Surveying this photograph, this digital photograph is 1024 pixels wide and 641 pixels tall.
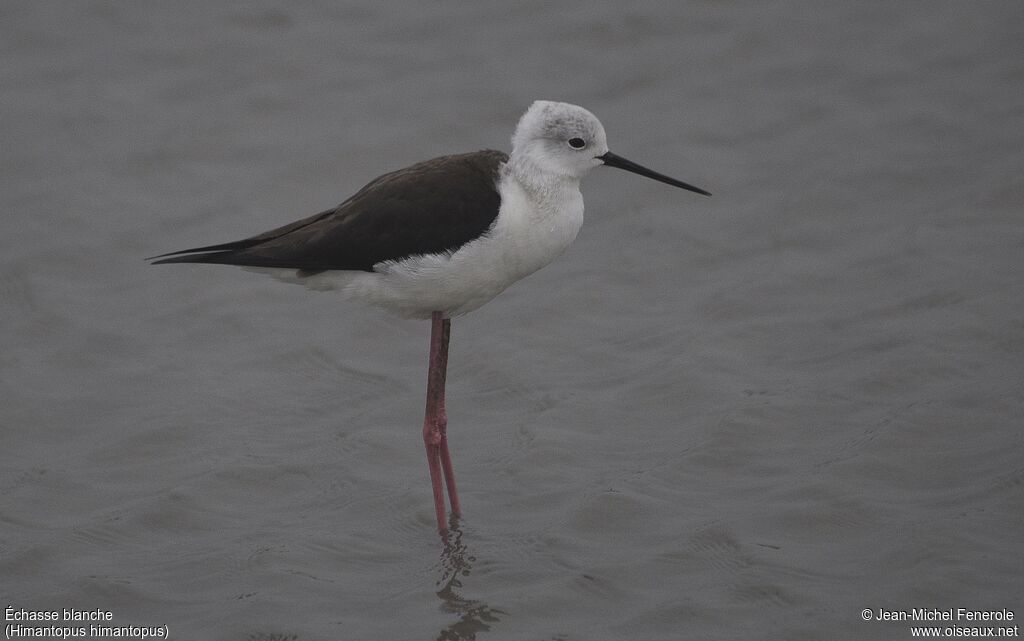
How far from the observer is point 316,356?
7.27 meters

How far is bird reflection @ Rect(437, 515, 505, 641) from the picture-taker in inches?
201

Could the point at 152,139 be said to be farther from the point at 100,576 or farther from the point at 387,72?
the point at 100,576

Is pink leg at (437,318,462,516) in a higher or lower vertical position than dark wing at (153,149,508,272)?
lower

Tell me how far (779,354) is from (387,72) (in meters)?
4.19

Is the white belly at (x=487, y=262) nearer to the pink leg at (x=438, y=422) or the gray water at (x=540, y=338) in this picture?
the pink leg at (x=438, y=422)

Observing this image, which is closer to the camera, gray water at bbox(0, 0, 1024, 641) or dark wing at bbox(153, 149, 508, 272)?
gray water at bbox(0, 0, 1024, 641)

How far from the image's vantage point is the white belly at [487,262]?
5633 millimetres

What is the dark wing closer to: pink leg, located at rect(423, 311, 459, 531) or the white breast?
the white breast

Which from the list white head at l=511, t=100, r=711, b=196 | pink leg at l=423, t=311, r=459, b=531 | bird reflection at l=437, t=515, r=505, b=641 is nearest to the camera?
bird reflection at l=437, t=515, r=505, b=641

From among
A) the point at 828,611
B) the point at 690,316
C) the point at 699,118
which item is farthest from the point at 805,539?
the point at 699,118

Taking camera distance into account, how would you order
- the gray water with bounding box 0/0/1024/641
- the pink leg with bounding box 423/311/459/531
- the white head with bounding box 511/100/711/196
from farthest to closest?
the pink leg with bounding box 423/311/459/531 → the white head with bounding box 511/100/711/196 → the gray water with bounding box 0/0/1024/641


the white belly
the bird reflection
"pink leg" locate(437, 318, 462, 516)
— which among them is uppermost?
the white belly

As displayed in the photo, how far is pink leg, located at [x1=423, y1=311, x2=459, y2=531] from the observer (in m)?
5.94

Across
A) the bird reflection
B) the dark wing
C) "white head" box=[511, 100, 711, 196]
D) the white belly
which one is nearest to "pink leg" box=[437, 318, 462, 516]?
the bird reflection
